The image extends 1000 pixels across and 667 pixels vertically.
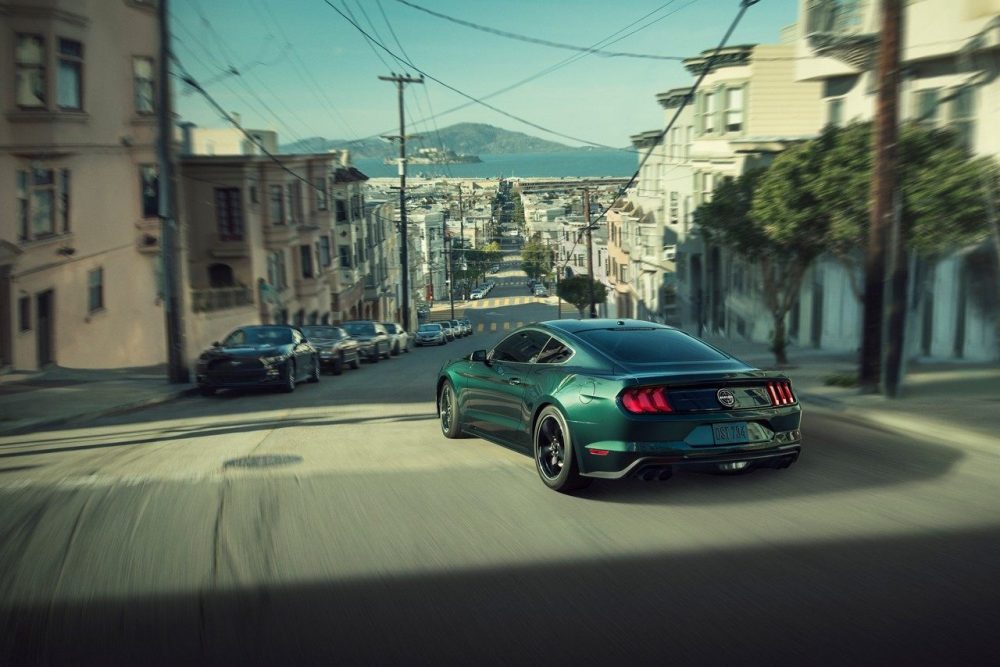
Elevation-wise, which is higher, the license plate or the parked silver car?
the license plate

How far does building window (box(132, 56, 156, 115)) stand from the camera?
30.8m

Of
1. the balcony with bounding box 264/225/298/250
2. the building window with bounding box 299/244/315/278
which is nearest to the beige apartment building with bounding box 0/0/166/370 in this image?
the balcony with bounding box 264/225/298/250

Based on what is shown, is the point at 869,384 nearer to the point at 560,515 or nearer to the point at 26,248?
the point at 560,515

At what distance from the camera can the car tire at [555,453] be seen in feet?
26.0

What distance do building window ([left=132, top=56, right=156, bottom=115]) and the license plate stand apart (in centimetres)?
2729

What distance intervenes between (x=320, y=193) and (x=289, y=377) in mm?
39836

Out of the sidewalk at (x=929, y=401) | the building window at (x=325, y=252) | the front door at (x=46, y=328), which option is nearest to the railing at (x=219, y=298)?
the front door at (x=46, y=328)

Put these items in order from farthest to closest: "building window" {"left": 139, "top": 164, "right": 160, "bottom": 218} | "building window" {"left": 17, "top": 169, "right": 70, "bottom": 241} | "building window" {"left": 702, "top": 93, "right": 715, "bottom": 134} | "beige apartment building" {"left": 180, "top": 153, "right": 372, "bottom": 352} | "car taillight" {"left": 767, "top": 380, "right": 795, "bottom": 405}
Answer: "beige apartment building" {"left": 180, "top": 153, "right": 372, "bottom": 352}, "building window" {"left": 702, "top": 93, "right": 715, "bottom": 134}, "building window" {"left": 139, "top": 164, "right": 160, "bottom": 218}, "building window" {"left": 17, "top": 169, "right": 70, "bottom": 241}, "car taillight" {"left": 767, "top": 380, "right": 795, "bottom": 405}

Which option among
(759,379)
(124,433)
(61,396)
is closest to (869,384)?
(759,379)

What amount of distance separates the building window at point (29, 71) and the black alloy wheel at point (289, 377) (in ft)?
35.7

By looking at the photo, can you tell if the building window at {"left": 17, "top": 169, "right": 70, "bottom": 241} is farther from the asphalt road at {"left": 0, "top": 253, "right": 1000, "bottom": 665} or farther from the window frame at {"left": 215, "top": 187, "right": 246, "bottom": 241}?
the window frame at {"left": 215, "top": 187, "right": 246, "bottom": 241}

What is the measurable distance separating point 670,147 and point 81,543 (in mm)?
44534

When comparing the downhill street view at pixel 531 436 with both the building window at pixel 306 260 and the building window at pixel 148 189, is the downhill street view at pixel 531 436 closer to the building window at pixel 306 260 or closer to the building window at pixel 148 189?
the building window at pixel 148 189

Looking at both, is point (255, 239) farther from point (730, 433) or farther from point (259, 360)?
point (730, 433)
